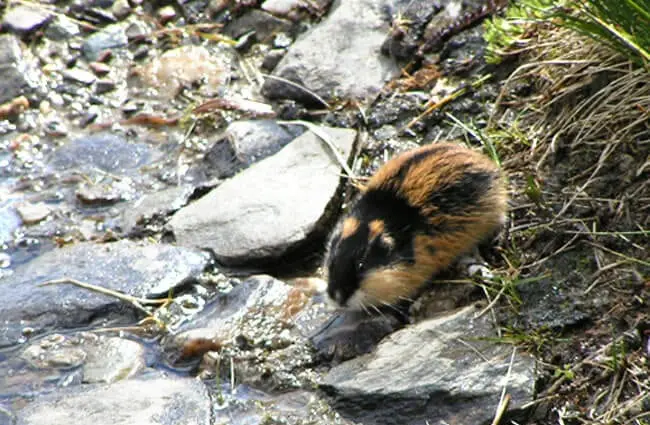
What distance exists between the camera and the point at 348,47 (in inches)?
300

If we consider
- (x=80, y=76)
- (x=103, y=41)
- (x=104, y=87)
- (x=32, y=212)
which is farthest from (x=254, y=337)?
(x=103, y=41)

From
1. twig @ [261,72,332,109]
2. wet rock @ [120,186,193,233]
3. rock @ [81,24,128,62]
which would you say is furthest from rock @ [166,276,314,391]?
rock @ [81,24,128,62]

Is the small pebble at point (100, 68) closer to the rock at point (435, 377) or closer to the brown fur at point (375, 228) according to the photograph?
the brown fur at point (375, 228)

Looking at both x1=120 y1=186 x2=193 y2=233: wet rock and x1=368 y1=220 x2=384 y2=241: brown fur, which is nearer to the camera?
x1=368 y1=220 x2=384 y2=241: brown fur

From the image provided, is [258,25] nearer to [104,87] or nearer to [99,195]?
[104,87]

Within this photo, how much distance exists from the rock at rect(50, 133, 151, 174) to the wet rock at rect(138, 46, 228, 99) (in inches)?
25.2

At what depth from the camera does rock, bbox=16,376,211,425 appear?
16.4ft

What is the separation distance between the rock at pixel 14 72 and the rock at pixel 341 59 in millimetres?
1906

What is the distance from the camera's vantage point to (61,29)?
8.59 metres

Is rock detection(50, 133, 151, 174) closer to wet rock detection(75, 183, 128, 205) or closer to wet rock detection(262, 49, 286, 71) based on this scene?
wet rock detection(75, 183, 128, 205)

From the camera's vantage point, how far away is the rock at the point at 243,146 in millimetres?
7113

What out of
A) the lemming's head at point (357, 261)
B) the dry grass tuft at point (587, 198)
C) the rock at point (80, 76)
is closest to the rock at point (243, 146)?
the rock at point (80, 76)

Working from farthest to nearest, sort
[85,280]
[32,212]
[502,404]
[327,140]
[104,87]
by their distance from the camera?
1. [104,87]
2. [32,212]
3. [327,140]
4. [85,280]
5. [502,404]

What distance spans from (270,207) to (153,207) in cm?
89
